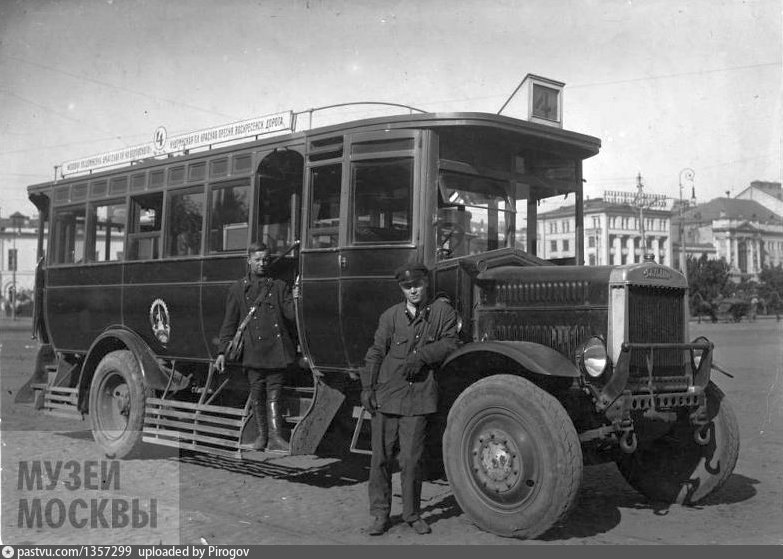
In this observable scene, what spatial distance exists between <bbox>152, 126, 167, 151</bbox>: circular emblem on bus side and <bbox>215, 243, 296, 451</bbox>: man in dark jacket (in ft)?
7.93

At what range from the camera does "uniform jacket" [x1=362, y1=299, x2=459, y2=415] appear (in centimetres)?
587

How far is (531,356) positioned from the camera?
5777 millimetres

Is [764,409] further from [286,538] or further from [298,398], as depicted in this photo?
[286,538]

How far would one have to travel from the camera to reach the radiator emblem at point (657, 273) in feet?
20.3

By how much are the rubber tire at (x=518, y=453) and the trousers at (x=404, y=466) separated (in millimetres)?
264

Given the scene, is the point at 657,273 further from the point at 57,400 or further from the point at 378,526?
the point at 57,400

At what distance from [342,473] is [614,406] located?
3.24 m

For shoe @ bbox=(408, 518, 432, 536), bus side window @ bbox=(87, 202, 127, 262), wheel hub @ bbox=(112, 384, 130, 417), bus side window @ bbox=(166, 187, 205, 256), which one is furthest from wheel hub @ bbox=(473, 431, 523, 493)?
bus side window @ bbox=(87, 202, 127, 262)

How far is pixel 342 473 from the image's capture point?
8.09 m

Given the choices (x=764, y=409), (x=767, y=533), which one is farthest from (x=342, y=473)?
(x=764, y=409)

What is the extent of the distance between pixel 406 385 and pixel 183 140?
4560 millimetres

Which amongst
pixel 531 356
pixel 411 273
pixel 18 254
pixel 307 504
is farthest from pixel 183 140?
pixel 18 254

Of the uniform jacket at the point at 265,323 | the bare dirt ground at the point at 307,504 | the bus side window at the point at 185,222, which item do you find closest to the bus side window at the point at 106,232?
the bus side window at the point at 185,222
